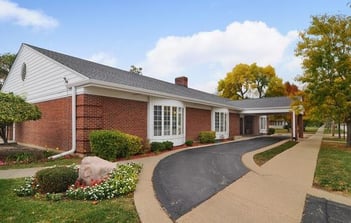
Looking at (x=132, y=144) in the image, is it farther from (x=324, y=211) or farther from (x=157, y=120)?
(x=324, y=211)

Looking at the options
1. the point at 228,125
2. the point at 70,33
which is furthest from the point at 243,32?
the point at 70,33

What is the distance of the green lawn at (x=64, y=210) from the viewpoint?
12.5 feet

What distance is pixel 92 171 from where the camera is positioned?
5.70 metres

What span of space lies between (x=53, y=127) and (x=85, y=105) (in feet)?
11.7

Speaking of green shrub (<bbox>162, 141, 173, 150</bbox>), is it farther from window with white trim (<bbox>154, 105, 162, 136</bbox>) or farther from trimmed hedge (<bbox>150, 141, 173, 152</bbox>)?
window with white trim (<bbox>154, 105, 162, 136</bbox>)

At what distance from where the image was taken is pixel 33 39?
57.8 ft

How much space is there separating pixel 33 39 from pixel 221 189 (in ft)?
59.7

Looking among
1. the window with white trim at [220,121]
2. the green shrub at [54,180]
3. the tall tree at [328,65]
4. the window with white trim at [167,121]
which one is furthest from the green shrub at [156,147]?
the tall tree at [328,65]

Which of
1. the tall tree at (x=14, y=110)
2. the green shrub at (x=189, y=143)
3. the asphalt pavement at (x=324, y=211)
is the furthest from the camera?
the green shrub at (x=189, y=143)

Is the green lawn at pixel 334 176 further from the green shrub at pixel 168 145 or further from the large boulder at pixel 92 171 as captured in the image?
the green shrub at pixel 168 145

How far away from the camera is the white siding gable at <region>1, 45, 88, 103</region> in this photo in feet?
36.9

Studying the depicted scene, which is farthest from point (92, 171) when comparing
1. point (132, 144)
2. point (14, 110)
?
point (14, 110)

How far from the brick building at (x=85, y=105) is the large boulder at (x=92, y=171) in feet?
13.7

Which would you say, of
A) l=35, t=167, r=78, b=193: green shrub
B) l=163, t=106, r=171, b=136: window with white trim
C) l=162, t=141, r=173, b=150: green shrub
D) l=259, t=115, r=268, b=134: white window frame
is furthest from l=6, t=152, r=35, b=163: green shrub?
l=259, t=115, r=268, b=134: white window frame
